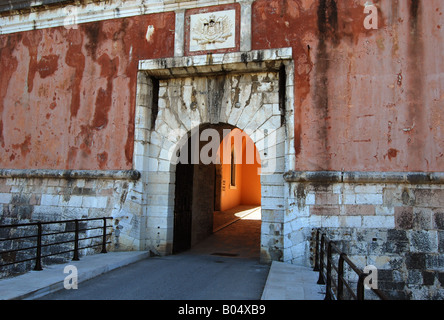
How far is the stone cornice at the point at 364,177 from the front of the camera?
18.2 ft

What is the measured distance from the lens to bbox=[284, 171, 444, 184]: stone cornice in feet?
18.2

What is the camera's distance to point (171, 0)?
704 centimetres

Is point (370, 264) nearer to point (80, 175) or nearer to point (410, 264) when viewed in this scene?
point (410, 264)

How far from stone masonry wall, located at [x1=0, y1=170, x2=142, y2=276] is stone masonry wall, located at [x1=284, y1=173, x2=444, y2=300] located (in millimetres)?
2974

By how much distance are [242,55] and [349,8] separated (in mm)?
1974

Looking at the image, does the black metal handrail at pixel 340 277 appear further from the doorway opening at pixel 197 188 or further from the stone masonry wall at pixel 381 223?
the doorway opening at pixel 197 188

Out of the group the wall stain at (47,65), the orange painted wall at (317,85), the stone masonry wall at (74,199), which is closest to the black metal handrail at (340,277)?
the orange painted wall at (317,85)

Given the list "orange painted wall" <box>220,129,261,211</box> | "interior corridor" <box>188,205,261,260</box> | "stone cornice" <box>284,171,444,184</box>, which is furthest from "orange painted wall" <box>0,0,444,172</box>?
"orange painted wall" <box>220,129,261,211</box>

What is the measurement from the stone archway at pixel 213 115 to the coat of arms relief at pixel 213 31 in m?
0.30

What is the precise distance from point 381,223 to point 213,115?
3432mm
